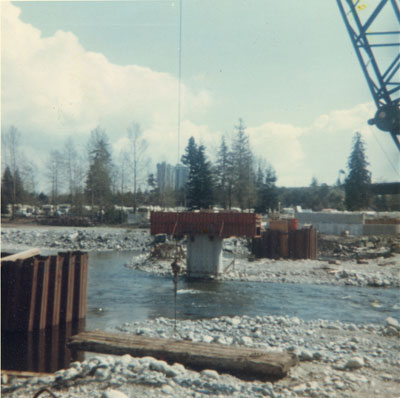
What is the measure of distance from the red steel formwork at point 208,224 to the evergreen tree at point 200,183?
3915cm

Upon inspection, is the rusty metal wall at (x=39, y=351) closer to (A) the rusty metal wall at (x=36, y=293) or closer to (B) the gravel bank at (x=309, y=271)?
(A) the rusty metal wall at (x=36, y=293)

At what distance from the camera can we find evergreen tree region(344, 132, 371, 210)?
228 ft

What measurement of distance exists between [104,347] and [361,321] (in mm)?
10010

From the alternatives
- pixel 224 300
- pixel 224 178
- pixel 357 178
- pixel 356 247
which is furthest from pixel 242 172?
pixel 224 300

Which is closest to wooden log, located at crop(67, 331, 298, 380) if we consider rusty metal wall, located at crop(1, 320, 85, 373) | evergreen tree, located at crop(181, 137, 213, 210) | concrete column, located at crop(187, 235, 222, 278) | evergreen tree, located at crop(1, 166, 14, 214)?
rusty metal wall, located at crop(1, 320, 85, 373)

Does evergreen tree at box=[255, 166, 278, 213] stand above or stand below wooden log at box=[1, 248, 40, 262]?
above

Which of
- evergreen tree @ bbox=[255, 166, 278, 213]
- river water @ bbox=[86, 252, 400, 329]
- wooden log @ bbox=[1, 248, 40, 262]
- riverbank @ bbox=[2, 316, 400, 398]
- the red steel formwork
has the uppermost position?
evergreen tree @ bbox=[255, 166, 278, 213]

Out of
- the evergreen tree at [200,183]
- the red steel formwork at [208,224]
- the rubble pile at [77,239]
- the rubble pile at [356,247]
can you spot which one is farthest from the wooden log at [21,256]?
the evergreen tree at [200,183]

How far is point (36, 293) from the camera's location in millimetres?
13633

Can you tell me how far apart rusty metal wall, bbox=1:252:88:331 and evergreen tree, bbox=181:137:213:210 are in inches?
2045

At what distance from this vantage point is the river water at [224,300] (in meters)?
17.2

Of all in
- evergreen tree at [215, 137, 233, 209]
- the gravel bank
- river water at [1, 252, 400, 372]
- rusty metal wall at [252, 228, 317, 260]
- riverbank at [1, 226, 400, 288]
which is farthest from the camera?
evergreen tree at [215, 137, 233, 209]

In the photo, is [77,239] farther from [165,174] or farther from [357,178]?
[165,174]

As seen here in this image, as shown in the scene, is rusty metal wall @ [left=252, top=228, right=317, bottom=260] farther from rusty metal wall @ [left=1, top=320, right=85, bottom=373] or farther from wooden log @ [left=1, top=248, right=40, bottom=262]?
rusty metal wall @ [left=1, top=320, right=85, bottom=373]
